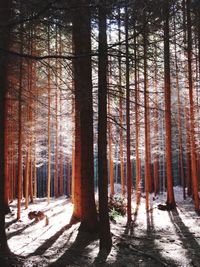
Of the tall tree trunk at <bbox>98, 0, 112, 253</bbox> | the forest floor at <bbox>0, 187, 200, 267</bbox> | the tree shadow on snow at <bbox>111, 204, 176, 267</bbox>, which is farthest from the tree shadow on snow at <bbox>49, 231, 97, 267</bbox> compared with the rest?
the tree shadow on snow at <bbox>111, 204, 176, 267</bbox>

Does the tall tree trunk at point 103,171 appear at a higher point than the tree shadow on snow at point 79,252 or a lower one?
higher

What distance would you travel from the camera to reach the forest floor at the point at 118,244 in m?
5.50

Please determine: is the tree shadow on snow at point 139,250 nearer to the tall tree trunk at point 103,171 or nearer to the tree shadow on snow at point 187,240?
the tall tree trunk at point 103,171

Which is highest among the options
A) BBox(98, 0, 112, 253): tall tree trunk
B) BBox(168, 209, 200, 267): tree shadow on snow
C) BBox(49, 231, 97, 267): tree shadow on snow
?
BBox(98, 0, 112, 253): tall tree trunk

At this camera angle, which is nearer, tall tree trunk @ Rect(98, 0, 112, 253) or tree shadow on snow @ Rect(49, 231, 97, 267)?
tree shadow on snow @ Rect(49, 231, 97, 267)

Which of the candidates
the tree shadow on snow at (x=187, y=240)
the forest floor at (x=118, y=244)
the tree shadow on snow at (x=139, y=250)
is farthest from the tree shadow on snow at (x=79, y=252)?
the tree shadow on snow at (x=187, y=240)

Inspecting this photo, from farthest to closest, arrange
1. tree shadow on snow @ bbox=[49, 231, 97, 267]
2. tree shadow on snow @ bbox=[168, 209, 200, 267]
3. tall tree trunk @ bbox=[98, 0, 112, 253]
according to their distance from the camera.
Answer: tall tree trunk @ bbox=[98, 0, 112, 253] < tree shadow on snow @ bbox=[168, 209, 200, 267] < tree shadow on snow @ bbox=[49, 231, 97, 267]

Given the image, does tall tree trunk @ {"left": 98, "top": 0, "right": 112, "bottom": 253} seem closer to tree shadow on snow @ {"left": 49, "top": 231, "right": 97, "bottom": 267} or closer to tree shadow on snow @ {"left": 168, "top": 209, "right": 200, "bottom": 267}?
tree shadow on snow @ {"left": 49, "top": 231, "right": 97, "bottom": 267}

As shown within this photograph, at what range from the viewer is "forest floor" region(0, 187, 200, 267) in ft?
18.0

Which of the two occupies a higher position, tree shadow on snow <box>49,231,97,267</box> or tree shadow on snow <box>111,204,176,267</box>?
tree shadow on snow <box>49,231,97,267</box>

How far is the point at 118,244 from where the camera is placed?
650cm

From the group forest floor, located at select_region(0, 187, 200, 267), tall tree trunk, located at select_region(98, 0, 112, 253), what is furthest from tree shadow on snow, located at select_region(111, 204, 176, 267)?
tall tree trunk, located at select_region(98, 0, 112, 253)

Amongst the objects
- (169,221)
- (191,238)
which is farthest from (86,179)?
(169,221)

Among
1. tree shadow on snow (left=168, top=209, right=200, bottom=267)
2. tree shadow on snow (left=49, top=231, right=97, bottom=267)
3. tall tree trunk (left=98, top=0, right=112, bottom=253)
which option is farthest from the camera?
tall tree trunk (left=98, top=0, right=112, bottom=253)
